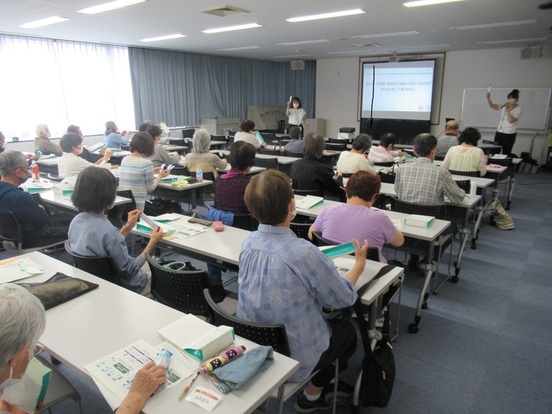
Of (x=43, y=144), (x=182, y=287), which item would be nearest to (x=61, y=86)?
(x=43, y=144)

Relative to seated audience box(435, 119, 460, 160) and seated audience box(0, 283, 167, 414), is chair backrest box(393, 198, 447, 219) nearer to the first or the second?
seated audience box(0, 283, 167, 414)

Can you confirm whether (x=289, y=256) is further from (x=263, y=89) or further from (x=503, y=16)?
(x=263, y=89)

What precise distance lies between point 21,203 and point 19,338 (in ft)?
8.41

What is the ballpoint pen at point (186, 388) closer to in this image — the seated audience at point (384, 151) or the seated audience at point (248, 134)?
the seated audience at point (384, 151)

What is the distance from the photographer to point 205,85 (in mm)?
11945

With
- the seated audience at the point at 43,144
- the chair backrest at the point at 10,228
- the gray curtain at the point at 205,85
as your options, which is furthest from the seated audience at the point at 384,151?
the gray curtain at the point at 205,85

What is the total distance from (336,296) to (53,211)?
14.2ft

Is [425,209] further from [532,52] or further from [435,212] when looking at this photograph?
[532,52]

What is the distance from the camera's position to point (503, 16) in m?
6.04

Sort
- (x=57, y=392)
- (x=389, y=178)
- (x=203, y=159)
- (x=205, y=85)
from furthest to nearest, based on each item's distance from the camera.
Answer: (x=205, y=85)
(x=203, y=159)
(x=389, y=178)
(x=57, y=392)

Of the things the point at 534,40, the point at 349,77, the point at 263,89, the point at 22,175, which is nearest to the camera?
the point at 22,175

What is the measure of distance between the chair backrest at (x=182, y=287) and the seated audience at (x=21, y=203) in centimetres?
171

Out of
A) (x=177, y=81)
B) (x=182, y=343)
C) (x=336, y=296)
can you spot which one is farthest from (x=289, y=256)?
(x=177, y=81)

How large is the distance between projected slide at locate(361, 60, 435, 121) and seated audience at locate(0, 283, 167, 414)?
38.1 ft
